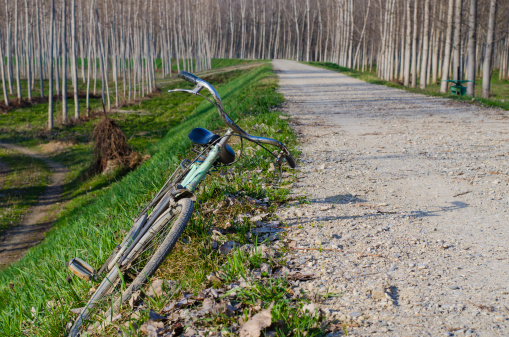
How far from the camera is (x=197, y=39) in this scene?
6575cm

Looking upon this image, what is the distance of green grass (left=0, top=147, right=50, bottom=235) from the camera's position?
1249 centimetres

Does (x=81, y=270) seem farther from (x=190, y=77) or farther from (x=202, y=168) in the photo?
(x=190, y=77)

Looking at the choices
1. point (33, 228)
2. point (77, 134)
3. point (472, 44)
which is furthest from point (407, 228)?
point (77, 134)

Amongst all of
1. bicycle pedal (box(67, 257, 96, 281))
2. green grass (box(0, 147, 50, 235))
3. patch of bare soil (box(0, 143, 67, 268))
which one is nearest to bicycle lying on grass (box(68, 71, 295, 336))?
bicycle pedal (box(67, 257, 96, 281))

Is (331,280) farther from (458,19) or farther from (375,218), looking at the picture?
(458,19)

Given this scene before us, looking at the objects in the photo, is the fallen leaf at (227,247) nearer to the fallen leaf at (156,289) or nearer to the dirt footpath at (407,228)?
the dirt footpath at (407,228)

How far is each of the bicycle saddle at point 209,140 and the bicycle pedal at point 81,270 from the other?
136 cm

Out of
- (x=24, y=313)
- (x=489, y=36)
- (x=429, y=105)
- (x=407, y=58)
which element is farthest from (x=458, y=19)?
(x=24, y=313)

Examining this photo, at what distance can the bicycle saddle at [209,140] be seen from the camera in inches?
137

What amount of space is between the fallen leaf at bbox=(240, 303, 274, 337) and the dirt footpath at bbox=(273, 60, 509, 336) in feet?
1.41

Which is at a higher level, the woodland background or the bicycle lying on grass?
the woodland background

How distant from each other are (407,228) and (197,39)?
66.0 metres

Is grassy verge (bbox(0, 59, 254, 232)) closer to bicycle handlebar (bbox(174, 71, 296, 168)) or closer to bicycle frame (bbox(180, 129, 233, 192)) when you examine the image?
bicycle frame (bbox(180, 129, 233, 192))

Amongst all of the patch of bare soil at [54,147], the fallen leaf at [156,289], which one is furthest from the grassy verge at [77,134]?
the fallen leaf at [156,289]
